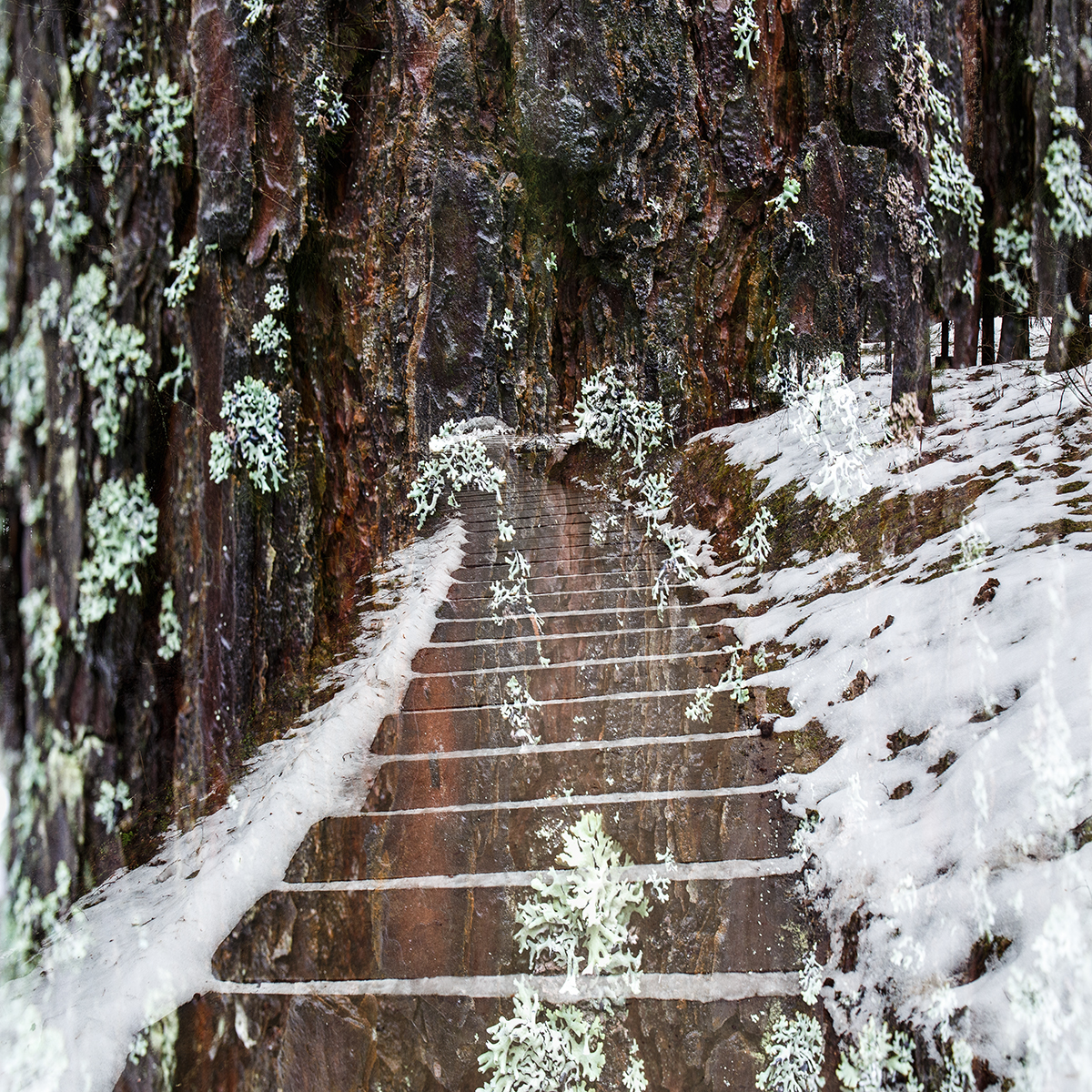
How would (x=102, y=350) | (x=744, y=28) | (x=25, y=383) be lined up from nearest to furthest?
(x=25, y=383) → (x=102, y=350) → (x=744, y=28)

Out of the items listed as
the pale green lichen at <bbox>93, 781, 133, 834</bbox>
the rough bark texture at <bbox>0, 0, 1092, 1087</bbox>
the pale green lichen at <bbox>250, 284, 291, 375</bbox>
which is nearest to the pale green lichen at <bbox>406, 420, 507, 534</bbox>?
the rough bark texture at <bbox>0, 0, 1092, 1087</bbox>

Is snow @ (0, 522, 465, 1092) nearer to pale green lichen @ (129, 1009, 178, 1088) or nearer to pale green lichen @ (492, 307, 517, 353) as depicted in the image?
pale green lichen @ (129, 1009, 178, 1088)

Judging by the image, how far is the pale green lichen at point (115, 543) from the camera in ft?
6.63

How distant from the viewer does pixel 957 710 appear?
1.36 meters

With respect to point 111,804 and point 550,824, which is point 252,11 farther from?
point 550,824

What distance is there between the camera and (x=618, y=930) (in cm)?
131

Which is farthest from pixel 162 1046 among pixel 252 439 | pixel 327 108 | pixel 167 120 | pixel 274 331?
pixel 327 108

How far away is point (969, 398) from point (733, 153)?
119 cm

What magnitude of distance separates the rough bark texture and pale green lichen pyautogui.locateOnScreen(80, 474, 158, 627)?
0.04 m

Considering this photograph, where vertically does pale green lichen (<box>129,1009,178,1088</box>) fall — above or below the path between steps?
below

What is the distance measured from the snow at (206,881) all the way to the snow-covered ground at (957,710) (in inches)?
37.6

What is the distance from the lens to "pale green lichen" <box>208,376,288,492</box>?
2209 millimetres

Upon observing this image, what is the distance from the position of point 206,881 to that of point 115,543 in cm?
106

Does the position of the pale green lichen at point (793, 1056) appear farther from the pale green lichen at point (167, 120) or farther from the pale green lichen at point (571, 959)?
the pale green lichen at point (167, 120)
